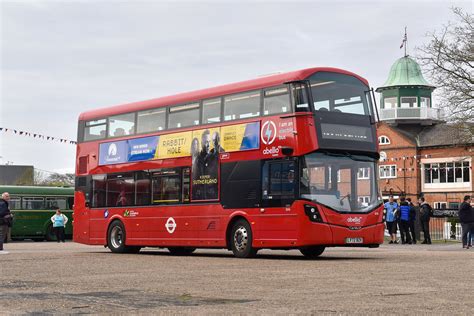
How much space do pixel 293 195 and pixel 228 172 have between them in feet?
7.52

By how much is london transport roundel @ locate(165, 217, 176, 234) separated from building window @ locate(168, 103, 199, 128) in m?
2.54

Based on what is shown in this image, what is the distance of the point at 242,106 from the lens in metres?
20.5

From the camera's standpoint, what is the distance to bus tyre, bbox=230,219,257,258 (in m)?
20.1

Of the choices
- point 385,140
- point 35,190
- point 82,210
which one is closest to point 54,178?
point 385,140

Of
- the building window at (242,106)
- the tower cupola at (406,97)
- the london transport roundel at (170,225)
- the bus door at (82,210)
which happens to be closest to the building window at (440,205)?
the tower cupola at (406,97)

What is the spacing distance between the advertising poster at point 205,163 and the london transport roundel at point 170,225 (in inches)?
40.7

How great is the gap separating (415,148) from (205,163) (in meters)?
57.5

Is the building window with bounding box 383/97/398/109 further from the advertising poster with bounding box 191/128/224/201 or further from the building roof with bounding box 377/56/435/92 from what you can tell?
the advertising poster with bounding box 191/128/224/201

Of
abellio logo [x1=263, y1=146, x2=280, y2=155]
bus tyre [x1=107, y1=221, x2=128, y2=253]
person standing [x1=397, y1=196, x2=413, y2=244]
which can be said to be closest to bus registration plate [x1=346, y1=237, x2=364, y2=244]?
abellio logo [x1=263, y1=146, x2=280, y2=155]

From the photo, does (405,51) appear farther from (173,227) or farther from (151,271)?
(151,271)

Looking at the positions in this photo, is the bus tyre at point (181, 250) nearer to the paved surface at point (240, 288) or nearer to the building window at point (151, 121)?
the building window at point (151, 121)

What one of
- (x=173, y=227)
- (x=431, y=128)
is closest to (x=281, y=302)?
(x=173, y=227)

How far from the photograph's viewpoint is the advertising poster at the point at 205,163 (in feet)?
69.5

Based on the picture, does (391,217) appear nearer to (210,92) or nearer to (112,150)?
(112,150)
